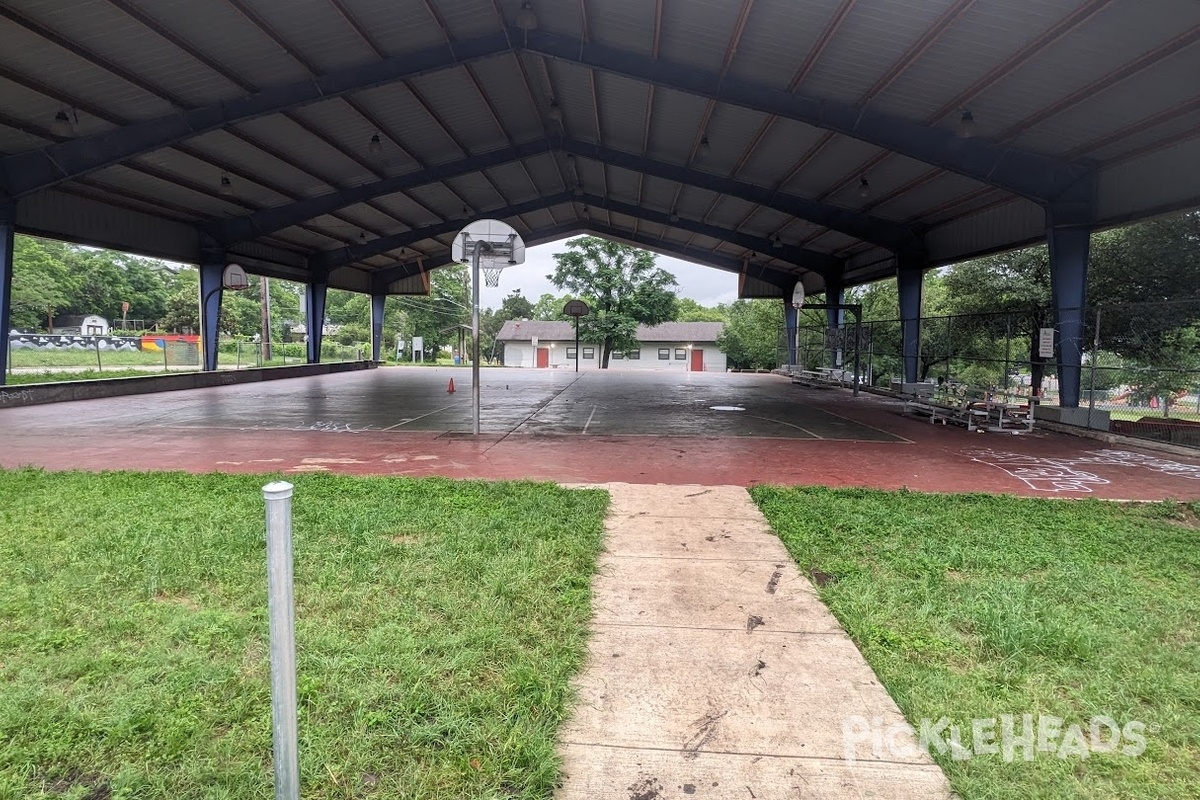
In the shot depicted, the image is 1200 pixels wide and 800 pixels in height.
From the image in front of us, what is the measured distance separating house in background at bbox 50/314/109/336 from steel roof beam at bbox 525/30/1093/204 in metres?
54.1

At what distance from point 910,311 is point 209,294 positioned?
25880mm

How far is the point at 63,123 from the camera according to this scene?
491 inches

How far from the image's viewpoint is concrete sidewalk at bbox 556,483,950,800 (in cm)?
224

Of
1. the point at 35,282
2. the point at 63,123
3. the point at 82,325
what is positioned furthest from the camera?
the point at 82,325

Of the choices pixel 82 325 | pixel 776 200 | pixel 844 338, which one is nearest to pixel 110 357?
pixel 82 325

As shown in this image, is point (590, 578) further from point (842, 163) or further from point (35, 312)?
point (35, 312)

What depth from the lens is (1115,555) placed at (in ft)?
15.5

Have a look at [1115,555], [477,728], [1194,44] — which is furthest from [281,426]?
[1194,44]

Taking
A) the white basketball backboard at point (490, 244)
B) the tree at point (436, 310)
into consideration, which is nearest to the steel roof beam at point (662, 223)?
the white basketball backboard at point (490, 244)

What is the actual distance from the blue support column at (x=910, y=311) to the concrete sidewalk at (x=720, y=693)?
60.8 feet

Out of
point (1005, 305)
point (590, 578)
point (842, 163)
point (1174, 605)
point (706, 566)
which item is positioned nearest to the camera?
point (1174, 605)

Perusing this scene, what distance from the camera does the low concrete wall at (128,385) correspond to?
597 inches

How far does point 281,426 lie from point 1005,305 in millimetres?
24969

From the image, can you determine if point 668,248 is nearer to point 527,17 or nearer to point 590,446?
point 527,17
